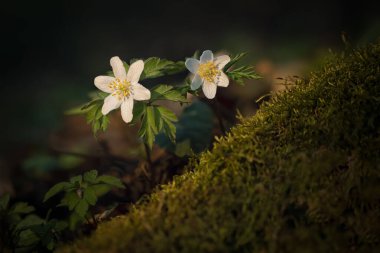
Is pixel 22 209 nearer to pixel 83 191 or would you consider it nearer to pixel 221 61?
pixel 83 191

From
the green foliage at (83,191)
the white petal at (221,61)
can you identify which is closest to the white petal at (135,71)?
the white petal at (221,61)

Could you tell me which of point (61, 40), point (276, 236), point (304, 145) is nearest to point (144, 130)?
point (304, 145)

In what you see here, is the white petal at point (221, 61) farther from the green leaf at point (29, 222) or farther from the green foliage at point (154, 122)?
the green leaf at point (29, 222)

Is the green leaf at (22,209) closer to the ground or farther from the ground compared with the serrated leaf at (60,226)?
farther from the ground

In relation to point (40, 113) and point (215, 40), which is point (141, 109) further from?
point (215, 40)

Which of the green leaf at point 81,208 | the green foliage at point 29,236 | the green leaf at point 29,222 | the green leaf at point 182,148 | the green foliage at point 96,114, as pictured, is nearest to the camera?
the green leaf at point 81,208

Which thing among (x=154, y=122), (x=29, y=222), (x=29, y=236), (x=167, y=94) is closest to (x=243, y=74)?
(x=167, y=94)

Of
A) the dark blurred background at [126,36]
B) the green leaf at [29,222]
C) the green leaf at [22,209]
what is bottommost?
the green leaf at [29,222]
